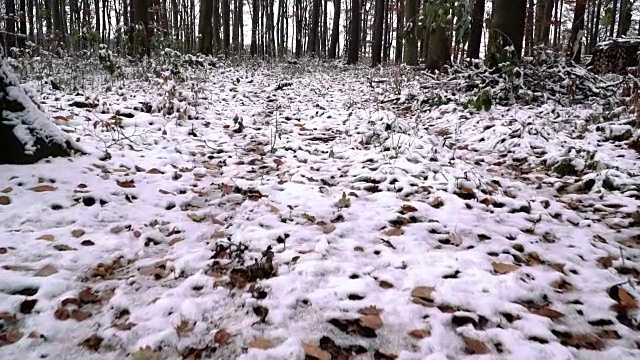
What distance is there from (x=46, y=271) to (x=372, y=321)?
1.99 metres

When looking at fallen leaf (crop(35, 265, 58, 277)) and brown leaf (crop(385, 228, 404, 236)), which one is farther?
brown leaf (crop(385, 228, 404, 236))

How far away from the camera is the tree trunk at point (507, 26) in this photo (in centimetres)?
722

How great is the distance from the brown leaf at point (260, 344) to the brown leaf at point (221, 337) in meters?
0.13

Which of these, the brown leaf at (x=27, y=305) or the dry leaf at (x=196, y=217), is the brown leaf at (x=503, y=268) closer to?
the dry leaf at (x=196, y=217)

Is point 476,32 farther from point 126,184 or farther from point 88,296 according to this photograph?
point 88,296

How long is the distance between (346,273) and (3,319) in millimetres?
1867

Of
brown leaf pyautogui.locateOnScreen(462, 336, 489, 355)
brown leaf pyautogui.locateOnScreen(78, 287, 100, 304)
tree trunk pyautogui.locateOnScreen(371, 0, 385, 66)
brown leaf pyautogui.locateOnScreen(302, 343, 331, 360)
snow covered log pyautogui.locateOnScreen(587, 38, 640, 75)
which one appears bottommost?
brown leaf pyautogui.locateOnScreen(302, 343, 331, 360)

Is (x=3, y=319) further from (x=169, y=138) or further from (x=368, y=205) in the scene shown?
(x=169, y=138)

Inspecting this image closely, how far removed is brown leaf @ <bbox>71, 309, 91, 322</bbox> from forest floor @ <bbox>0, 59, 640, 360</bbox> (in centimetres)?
2

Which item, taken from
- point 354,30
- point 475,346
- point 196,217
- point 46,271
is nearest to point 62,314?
point 46,271

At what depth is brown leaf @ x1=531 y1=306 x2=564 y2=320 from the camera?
88.2 inches

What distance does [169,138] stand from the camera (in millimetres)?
5457

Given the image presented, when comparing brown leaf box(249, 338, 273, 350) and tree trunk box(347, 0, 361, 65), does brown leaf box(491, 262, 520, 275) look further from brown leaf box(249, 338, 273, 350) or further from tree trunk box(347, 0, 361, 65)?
tree trunk box(347, 0, 361, 65)

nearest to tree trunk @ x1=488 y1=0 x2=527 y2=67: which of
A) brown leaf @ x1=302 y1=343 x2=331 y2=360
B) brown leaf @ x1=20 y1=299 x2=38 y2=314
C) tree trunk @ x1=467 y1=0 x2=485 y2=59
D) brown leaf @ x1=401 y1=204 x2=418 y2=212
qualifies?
tree trunk @ x1=467 y1=0 x2=485 y2=59
